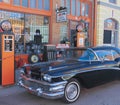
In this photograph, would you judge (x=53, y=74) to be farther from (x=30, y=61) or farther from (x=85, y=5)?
(x=85, y=5)

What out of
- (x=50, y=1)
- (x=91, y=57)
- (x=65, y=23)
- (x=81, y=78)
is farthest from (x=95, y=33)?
(x=81, y=78)

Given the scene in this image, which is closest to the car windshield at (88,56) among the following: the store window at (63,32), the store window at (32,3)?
the store window at (32,3)

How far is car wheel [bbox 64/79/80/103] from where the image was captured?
548 centimetres

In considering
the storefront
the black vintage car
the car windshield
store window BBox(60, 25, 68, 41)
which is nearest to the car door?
the black vintage car

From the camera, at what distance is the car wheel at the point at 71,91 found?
548cm

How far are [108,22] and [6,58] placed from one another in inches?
393

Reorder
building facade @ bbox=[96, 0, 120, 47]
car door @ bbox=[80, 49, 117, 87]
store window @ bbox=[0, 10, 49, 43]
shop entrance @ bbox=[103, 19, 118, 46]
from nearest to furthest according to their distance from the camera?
car door @ bbox=[80, 49, 117, 87]
store window @ bbox=[0, 10, 49, 43]
building facade @ bbox=[96, 0, 120, 47]
shop entrance @ bbox=[103, 19, 118, 46]

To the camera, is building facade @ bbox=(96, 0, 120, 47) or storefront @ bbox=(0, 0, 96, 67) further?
building facade @ bbox=(96, 0, 120, 47)

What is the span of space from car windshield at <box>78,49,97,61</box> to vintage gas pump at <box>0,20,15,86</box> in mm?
2337

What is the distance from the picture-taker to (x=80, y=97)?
602cm

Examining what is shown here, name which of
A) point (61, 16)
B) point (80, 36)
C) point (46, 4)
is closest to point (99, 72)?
point (61, 16)

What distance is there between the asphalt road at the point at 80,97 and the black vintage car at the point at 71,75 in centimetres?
31

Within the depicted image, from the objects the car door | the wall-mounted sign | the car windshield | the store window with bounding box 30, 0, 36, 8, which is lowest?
the car door

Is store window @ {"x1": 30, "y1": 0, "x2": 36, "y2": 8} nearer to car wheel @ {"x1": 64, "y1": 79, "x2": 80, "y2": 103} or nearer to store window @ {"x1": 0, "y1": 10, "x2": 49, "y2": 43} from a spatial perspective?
store window @ {"x1": 0, "y1": 10, "x2": 49, "y2": 43}
